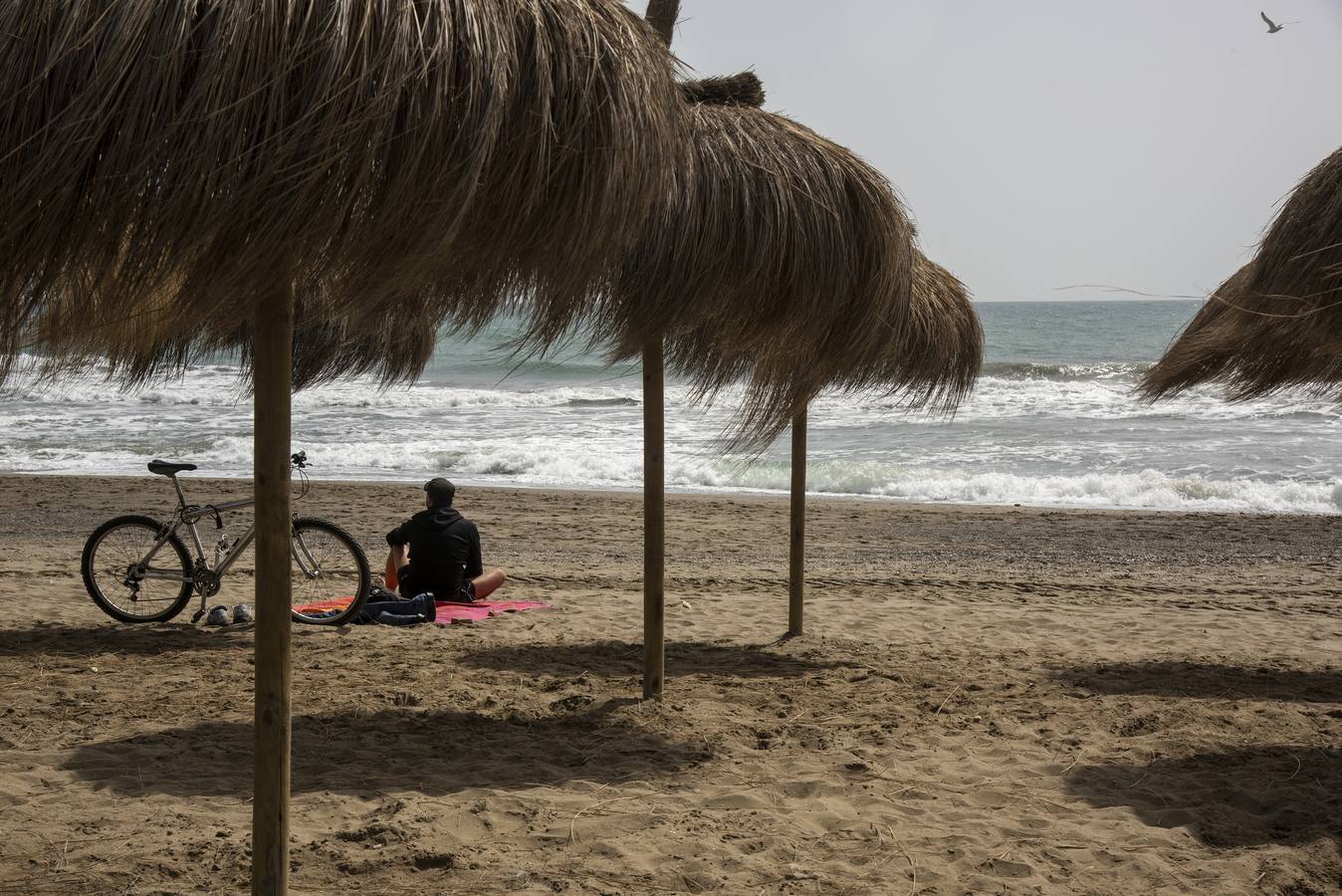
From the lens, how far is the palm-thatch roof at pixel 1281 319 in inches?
154

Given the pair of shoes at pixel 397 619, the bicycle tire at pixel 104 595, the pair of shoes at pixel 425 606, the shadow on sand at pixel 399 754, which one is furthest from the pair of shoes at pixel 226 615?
the shadow on sand at pixel 399 754

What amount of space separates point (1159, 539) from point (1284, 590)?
2.28m

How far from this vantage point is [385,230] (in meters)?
2.07

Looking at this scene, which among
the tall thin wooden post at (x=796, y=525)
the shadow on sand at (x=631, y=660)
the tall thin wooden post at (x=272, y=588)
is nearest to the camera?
the tall thin wooden post at (x=272, y=588)

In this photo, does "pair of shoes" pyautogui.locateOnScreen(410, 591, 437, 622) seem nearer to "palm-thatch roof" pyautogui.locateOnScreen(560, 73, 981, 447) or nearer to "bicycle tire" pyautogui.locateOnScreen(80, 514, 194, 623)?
"bicycle tire" pyautogui.locateOnScreen(80, 514, 194, 623)

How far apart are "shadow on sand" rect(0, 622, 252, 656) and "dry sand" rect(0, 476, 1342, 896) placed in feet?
0.09

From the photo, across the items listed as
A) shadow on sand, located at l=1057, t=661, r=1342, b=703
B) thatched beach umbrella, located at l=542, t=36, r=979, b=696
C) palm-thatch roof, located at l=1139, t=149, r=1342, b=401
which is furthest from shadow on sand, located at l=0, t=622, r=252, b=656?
palm-thatch roof, located at l=1139, t=149, r=1342, b=401

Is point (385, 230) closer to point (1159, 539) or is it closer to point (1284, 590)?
point (1284, 590)

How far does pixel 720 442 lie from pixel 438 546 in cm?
549

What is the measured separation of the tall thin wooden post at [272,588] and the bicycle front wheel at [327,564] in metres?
3.65

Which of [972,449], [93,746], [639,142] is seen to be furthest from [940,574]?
[972,449]

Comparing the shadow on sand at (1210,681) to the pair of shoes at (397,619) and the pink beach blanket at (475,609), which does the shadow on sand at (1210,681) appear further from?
the pair of shoes at (397,619)

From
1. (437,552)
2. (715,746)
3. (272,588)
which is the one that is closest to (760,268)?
(715,746)

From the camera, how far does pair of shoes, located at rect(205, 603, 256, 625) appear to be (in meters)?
6.01
